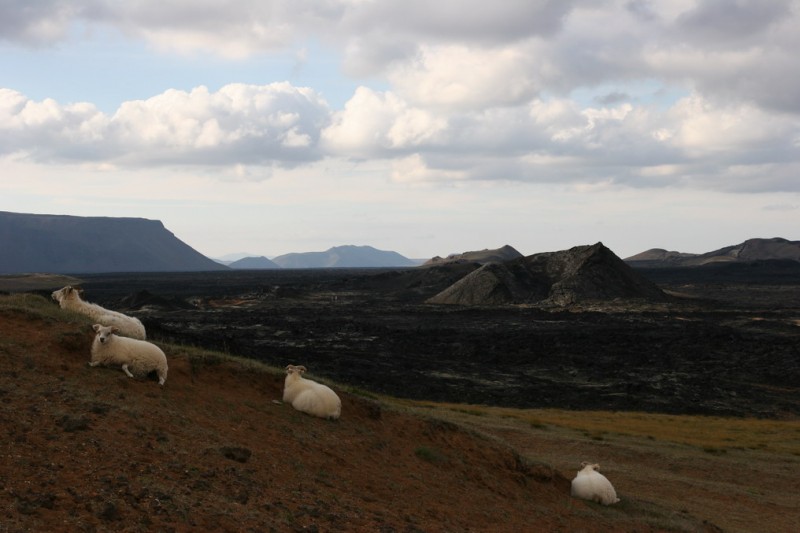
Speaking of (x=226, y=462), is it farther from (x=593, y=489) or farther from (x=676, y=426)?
(x=676, y=426)

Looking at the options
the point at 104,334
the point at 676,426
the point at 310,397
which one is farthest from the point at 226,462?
the point at 676,426

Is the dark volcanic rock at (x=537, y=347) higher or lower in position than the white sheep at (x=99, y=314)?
lower

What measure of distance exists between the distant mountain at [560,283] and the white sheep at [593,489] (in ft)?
298

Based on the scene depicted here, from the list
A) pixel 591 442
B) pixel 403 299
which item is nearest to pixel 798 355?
pixel 591 442

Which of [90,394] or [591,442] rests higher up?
[90,394]

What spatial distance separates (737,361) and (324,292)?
315 ft

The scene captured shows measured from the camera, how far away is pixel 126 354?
1506cm

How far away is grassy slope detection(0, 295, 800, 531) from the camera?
32.8 ft

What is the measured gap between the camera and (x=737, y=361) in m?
62.4

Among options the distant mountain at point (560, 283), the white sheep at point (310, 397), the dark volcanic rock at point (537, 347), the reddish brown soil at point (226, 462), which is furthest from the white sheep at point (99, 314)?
the distant mountain at point (560, 283)

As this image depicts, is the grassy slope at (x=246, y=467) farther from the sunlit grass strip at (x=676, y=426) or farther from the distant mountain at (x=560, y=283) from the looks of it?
the distant mountain at (x=560, y=283)

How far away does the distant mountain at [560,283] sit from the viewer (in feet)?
372

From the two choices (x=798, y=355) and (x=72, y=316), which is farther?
(x=798, y=355)

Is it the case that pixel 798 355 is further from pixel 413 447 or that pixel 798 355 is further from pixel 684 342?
pixel 413 447
